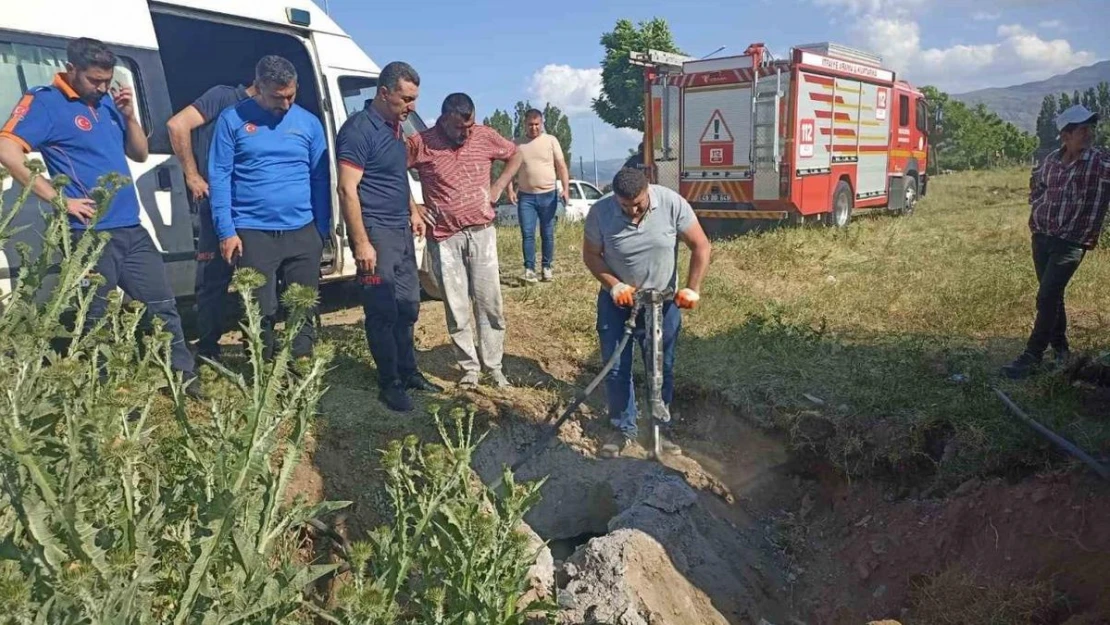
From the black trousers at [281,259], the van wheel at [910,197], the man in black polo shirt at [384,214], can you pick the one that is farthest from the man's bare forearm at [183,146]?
the van wheel at [910,197]

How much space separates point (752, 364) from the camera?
5.27 m

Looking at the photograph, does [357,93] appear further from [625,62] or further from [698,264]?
[625,62]

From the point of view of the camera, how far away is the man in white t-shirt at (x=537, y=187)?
24.1 feet

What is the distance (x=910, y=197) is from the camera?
14633 millimetres

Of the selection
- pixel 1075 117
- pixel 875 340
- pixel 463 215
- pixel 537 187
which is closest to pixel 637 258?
A: pixel 463 215

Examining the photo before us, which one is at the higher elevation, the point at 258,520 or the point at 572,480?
the point at 258,520

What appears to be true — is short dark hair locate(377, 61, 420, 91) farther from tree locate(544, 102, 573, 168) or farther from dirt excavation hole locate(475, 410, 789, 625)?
tree locate(544, 102, 573, 168)

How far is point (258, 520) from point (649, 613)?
5.56ft

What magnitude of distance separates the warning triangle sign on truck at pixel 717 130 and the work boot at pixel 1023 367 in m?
6.59

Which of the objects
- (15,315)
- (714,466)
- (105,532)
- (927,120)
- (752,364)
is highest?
(927,120)

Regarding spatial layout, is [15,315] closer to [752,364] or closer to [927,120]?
[752,364]

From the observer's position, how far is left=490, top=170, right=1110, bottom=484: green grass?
407 cm

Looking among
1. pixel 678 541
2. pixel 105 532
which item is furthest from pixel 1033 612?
pixel 105 532

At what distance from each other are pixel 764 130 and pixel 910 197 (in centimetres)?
584
